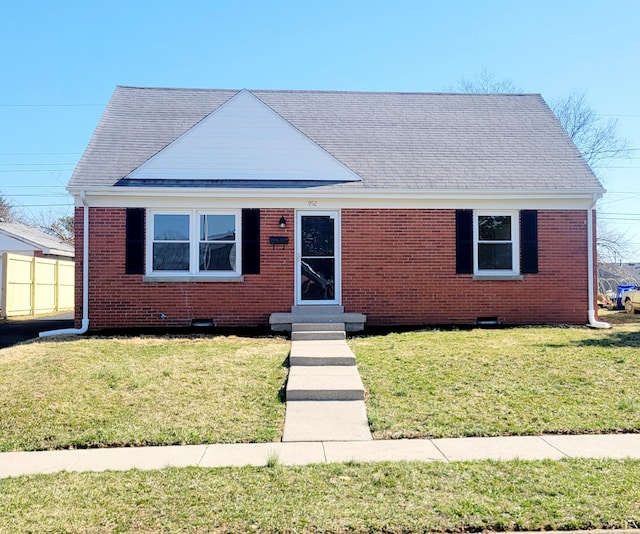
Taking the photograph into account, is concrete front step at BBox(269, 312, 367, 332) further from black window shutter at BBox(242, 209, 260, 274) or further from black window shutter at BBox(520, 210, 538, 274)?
black window shutter at BBox(520, 210, 538, 274)

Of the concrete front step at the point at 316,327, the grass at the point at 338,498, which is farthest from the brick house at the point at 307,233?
the grass at the point at 338,498

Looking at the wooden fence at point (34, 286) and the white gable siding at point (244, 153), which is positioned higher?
the white gable siding at point (244, 153)

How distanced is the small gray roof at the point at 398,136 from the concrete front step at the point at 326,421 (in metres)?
6.41

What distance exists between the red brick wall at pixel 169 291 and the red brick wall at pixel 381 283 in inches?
0.9

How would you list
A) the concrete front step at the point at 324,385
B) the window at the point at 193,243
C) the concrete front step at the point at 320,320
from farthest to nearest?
the window at the point at 193,243
the concrete front step at the point at 320,320
the concrete front step at the point at 324,385

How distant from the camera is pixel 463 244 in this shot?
39.5ft

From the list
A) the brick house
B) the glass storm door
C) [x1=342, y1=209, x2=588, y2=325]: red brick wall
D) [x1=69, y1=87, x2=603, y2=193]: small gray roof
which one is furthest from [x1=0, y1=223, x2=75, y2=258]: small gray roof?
[x1=342, y1=209, x2=588, y2=325]: red brick wall

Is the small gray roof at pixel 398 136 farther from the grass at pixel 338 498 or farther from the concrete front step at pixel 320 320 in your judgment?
the grass at pixel 338 498

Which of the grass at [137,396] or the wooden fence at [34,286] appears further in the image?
the wooden fence at [34,286]

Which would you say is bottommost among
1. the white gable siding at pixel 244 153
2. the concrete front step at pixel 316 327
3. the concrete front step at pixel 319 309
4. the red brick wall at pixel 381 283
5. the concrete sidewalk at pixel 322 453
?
the concrete sidewalk at pixel 322 453

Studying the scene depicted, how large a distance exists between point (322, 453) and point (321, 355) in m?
3.28

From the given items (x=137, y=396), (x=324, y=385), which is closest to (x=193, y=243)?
(x=137, y=396)

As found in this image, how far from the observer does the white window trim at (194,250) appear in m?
11.6

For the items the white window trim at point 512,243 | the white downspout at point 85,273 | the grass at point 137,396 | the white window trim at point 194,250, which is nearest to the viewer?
the grass at point 137,396
